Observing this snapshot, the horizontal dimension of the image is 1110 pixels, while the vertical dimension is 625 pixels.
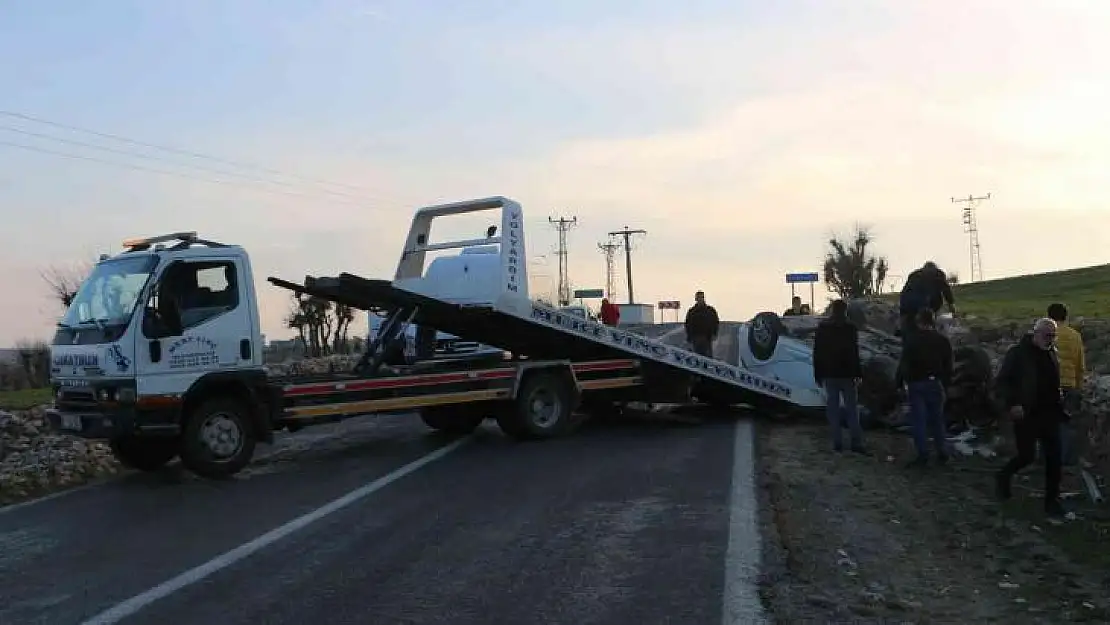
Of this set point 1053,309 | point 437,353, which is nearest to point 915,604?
point 1053,309

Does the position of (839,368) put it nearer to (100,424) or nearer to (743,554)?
(743,554)

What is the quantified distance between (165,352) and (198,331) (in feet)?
1.36

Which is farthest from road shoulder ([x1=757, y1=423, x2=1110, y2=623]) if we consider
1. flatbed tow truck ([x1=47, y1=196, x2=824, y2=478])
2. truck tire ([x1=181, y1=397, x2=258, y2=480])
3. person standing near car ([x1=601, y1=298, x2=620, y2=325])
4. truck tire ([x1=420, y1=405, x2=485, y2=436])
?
person standing near car ([x1=601, y1=298, x2=620, y2=325])

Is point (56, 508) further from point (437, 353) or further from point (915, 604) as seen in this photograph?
point (915, 604)

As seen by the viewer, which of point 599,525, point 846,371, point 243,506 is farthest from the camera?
point 846,371

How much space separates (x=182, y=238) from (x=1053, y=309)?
8816 mm

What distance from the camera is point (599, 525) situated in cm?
775

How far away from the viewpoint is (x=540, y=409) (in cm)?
1332

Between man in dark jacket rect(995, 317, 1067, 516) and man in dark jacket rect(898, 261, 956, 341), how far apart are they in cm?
476

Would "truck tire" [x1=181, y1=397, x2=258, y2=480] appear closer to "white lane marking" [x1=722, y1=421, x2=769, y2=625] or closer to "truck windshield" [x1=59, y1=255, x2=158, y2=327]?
"truck windshield" [x1=59, y1=255, x2=158, y2=327]

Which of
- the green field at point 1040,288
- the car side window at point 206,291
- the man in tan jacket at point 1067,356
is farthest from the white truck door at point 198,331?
the green field at point 1040,288

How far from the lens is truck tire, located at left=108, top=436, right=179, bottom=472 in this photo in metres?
11.0

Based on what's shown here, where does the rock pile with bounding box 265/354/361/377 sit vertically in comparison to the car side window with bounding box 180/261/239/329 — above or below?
below

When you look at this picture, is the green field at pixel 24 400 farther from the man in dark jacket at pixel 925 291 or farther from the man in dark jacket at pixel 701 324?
the man in dark jacket at pixel 925 291
